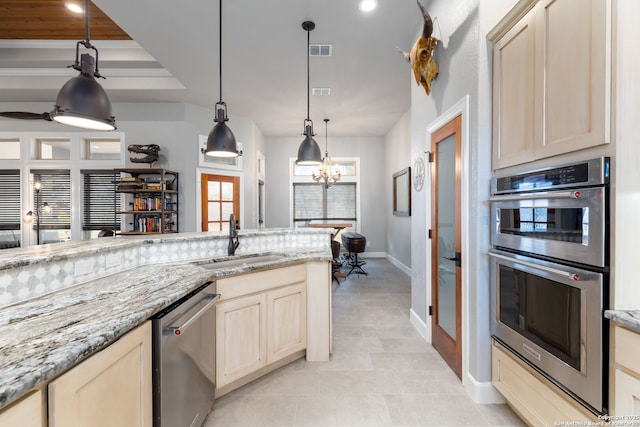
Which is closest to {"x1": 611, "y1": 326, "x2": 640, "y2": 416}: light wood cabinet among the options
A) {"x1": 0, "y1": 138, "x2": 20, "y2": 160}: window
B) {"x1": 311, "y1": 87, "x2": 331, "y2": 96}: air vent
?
{"x1": 311, "y1": 87, "x2": 331, "y2": 96}: air vent

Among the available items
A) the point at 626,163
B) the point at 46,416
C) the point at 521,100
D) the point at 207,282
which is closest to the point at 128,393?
the point at 46,416

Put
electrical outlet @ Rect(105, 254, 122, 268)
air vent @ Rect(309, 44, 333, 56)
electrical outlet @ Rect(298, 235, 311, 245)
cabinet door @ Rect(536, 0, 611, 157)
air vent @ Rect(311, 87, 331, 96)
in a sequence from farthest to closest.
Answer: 1. air vent @ Rect(311, 87, 331, 96)
2. air vent @ Rect(309, 44, 333, 56)
3. electrical outlet @ Rect(298, 235, 311, 245)
4. electrical outlet @ Rect(105, 254, 122, 268)
5. cabinet door @ Rect(536, 0, 611, 157)

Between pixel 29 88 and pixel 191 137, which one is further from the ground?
pixel 29 88

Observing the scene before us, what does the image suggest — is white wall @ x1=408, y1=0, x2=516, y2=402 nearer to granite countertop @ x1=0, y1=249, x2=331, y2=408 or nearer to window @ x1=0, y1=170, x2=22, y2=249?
granite countertop @ x1=0, y1=249, x2=331, y2=408

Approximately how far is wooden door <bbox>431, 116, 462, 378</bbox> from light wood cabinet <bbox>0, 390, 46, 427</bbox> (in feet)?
7.59

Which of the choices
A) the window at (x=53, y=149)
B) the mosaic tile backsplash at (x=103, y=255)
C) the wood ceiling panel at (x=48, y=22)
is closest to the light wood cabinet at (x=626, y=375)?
the mosaic tile backsplash at (x=103, y=255)

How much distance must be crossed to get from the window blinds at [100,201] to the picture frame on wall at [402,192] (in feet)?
18.0

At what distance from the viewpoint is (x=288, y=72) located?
4.07 metres

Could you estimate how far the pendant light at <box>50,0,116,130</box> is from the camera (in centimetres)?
157

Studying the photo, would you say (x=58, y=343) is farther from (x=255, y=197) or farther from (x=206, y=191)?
(x=255, y=197)

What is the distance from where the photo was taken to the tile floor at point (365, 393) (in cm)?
179

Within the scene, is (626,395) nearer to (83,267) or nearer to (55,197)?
(83,267)

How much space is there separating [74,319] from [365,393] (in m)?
1.85

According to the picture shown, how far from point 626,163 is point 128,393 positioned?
2.21m
